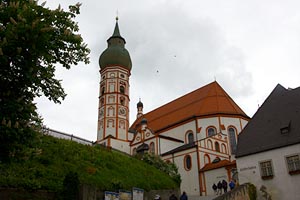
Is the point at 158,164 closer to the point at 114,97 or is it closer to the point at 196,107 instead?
the point at 196,107

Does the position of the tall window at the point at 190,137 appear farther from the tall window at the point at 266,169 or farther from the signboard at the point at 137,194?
the signboard at the point at 137,194

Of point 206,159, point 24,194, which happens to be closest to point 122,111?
point 206,159

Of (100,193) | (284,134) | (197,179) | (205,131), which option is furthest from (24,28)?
(205,131)

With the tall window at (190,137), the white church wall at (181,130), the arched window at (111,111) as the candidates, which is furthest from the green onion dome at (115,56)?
the tall window at (190,137)

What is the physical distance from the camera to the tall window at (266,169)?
21.3m

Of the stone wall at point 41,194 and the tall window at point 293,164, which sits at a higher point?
the tall window at point 293,164

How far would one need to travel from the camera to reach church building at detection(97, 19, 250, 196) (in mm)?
34156

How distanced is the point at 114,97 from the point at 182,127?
11.8 meters

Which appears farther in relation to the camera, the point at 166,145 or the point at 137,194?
the point at 166,145

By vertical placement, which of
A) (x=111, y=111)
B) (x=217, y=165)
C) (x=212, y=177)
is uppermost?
(x=111, y=111)

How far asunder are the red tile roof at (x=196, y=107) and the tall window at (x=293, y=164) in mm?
18146

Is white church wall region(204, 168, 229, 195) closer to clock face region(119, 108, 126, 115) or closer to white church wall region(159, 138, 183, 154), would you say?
white church wall region(159, 138, 183, 154)

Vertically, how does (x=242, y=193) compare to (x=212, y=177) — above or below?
below

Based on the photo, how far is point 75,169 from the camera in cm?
1630
